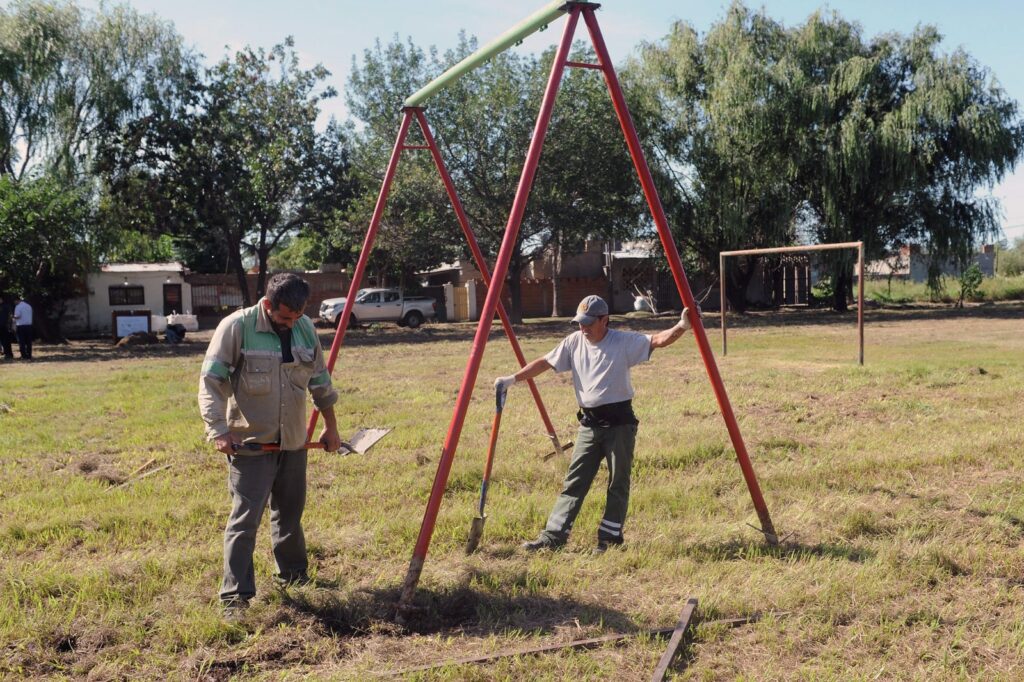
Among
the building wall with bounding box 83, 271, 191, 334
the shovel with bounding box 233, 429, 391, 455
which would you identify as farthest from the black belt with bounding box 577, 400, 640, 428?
the building wall with bounding box 83, 271, 191, 334

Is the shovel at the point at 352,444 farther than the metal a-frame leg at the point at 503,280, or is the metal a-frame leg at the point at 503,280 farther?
the metal a-frame leg at the point at 503,280

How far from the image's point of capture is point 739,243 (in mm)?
33344

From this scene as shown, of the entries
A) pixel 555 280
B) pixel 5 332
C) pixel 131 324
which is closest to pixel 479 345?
pixel 5 332

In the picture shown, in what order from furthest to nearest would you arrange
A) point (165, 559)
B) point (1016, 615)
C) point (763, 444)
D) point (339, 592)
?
point (763, 444) < point (165, 559) < point (339, 592) < point (1016, 615)

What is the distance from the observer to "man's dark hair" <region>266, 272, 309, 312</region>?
14.4ft

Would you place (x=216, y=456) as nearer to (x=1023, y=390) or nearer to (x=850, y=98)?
(x=1023, y=390)

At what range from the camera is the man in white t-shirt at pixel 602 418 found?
538 cm

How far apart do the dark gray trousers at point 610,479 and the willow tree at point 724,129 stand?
28.3 metres

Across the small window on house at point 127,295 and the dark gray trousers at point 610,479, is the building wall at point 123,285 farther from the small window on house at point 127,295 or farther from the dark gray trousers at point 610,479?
the dark gray trousers at point 610,479

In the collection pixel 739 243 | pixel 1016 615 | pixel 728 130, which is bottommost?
pixel 1016 615

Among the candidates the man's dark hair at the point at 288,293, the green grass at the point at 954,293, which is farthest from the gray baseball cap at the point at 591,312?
the green grass at the point at 954,293

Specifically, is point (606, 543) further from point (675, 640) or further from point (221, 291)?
point (221, 291)

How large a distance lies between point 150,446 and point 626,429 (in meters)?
5.55

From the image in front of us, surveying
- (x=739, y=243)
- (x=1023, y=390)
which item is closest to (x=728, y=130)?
(x=739, y=243)
